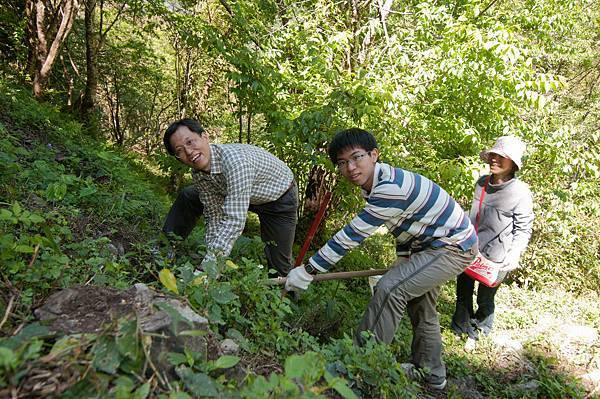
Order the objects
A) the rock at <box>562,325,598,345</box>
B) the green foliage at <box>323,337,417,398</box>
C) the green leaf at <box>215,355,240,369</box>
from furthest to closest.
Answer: the rock at <box>562,325,598,345</box> → the green foliage at <box>323,337,417,398</box> → the green leaf at <box>215,355,240,369</box>

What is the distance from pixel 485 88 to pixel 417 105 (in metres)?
0.83

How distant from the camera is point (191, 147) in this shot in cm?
309

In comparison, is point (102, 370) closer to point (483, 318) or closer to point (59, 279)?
point (59, 279)

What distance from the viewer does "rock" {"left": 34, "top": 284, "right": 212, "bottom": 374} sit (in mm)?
1468

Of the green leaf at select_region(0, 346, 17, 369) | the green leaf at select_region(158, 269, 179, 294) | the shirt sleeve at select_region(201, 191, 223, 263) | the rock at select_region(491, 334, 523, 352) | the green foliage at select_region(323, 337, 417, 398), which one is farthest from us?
the rock at select_region(491, 334, 523, 352)

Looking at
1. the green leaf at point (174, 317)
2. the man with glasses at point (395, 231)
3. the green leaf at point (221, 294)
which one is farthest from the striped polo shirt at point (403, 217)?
the green leaf at point (174, 317)

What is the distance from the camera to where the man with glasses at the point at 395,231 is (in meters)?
2.80

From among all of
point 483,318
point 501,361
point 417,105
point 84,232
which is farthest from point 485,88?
point 84,232

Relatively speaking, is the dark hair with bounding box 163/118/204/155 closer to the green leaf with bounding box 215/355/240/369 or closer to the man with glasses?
the man with glasses

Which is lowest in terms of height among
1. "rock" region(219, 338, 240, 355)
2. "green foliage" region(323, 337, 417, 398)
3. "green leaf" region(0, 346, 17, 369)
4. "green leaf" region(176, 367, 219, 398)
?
"green foliage" region(323, 337, 417, 398)

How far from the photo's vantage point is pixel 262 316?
7.82ft

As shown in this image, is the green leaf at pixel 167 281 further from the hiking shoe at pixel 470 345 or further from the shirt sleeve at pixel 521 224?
the hiking shoe at pixel 470 345

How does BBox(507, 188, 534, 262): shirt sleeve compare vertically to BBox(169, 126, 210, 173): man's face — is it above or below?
below

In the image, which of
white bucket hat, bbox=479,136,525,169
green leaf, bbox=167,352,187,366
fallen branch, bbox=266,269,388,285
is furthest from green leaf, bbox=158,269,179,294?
white bucket hat, bbox=479,136,525,169
